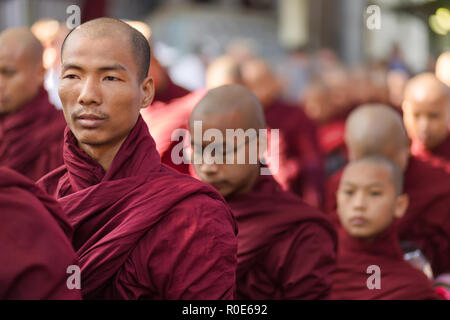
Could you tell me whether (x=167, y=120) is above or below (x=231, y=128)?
below

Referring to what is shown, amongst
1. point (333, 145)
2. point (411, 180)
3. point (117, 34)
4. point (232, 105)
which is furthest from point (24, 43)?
point (333, 145)

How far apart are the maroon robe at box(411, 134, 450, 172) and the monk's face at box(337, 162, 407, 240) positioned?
1.47m

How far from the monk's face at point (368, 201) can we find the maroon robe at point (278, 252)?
374mm

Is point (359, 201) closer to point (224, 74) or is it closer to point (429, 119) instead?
point (429, 119)

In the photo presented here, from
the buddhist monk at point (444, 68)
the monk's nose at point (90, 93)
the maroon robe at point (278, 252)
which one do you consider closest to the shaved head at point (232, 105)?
the maroon robe at point (278, 252)

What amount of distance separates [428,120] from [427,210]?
654 millimetres

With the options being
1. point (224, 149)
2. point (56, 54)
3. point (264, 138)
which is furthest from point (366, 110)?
point (56, 54)

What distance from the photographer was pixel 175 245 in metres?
2.32

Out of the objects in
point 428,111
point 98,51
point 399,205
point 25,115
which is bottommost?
point 399,205

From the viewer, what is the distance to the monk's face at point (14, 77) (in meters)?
3.89

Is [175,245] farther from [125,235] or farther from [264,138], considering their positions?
[264,138]

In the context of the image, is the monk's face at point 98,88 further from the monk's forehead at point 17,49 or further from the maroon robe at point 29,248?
the monk's forehead at point 17,49

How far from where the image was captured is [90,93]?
2352mm

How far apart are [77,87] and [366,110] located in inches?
102
